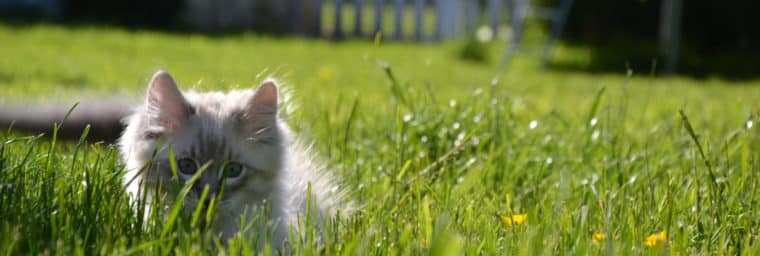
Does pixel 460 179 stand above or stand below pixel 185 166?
below

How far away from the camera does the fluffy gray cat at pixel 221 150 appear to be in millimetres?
2035

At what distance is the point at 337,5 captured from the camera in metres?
13.9

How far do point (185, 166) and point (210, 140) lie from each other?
86 millimetres

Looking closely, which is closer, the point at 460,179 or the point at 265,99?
the point at 265,99

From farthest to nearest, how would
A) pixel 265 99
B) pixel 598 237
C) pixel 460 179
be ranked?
pixel 460 179 → pixel 265 99 → pixel 598 237

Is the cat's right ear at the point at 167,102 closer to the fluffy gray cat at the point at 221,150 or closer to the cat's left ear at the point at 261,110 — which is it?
the fluffy gray cat at the point at 221,150

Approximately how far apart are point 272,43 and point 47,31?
2.81m

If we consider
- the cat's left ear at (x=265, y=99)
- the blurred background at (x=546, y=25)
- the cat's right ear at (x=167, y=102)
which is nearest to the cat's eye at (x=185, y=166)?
the cat's right ear at (x=167, y=102)

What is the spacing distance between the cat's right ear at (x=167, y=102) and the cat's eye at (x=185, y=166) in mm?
107

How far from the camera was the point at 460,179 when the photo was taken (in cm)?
272

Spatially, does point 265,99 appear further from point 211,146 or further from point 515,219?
point 515,219

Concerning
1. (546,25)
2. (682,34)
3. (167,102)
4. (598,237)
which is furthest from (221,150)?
(682,34)

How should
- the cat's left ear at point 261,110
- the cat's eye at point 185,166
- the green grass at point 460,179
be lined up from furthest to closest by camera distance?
the cat's left ear at point 261,110, the cat's eye at point 185,166, the green grass at point 460,179

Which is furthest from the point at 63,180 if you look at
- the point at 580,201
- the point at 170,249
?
the point at 580,201
